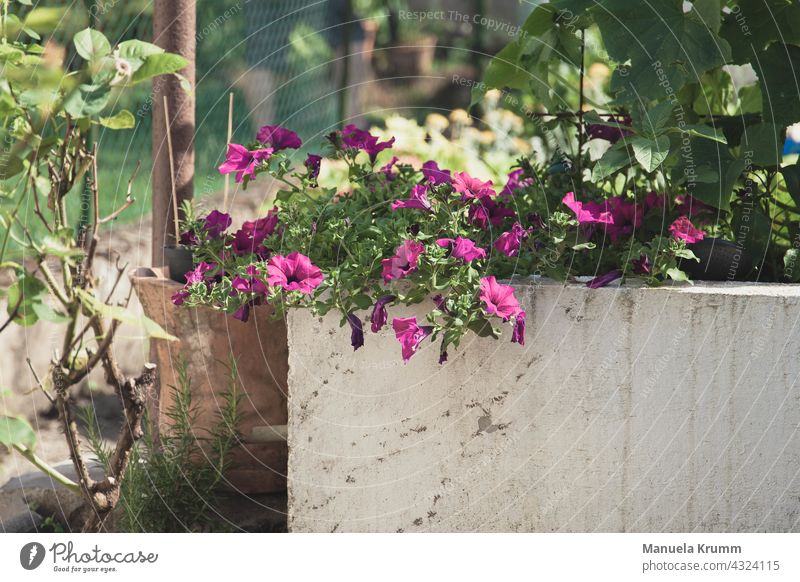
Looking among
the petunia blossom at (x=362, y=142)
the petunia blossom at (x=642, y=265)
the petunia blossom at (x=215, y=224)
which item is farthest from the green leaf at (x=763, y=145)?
the petunia blossom at (x=215, y=224)

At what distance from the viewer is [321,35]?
17.0 feet

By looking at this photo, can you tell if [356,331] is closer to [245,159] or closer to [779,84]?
[245,159]

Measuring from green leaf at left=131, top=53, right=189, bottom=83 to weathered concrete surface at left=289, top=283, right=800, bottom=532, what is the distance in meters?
0.62

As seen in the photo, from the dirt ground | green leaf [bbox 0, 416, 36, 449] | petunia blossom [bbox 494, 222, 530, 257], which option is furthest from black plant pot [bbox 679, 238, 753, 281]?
the dirt ground

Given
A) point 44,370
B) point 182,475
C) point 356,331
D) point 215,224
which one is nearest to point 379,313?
point 356,331

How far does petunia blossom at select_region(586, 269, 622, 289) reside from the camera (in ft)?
A: 6.10

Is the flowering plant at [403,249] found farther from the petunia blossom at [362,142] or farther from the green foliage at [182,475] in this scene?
the green foliage at [182,475]

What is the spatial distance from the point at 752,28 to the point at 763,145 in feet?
0.97

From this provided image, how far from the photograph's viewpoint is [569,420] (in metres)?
1.89

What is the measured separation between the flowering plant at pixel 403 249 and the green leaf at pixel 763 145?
21 cm

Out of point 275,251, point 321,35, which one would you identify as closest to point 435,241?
point 275,251

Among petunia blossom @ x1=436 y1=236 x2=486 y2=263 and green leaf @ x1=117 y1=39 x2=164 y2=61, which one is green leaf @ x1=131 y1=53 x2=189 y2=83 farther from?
petunia blossom @ x1=436 y1=236 x2=486 y2=263

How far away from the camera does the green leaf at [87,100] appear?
141cm
